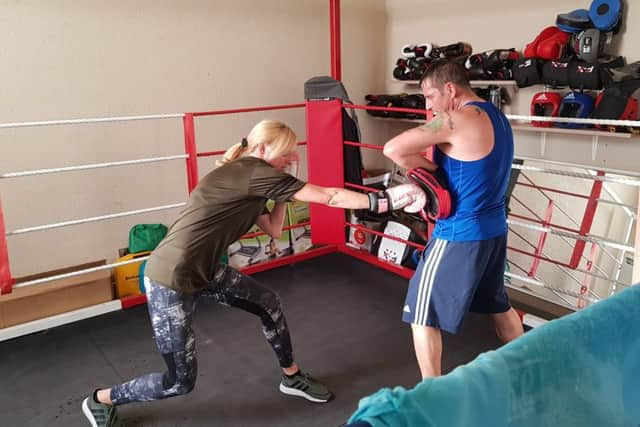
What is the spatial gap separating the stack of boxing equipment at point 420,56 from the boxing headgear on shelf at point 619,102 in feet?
3.76

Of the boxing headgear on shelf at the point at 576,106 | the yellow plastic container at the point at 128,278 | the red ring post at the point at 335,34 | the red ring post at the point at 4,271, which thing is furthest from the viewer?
the red ring post at the point at 335,34

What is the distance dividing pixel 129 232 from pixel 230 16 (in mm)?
1725

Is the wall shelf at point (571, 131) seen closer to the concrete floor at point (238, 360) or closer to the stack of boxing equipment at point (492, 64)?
the stack of boxing equipment at point (492, 64)

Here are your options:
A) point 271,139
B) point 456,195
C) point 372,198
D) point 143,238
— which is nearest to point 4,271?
point 143,238

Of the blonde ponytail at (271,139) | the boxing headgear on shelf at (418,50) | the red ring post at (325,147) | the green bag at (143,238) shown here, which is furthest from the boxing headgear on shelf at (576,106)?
the green bag at (143,238)

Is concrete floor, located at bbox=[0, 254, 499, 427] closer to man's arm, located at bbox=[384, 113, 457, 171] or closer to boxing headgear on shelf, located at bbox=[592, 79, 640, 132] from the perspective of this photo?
man's arm, located at bbox=[384, 113, 457, 171]

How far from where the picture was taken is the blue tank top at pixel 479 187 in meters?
2.05

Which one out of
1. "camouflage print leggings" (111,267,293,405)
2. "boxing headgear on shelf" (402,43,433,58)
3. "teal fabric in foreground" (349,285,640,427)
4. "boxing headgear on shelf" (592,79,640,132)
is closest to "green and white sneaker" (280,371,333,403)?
"camouflage print leggings" (111,267,293,405)

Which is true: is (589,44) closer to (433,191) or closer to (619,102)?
(619,102)

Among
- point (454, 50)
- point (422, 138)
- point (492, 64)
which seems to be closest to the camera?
point (422, 138)

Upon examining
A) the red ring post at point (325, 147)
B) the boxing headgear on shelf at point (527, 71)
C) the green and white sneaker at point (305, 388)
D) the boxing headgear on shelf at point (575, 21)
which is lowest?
the green and white sneaker at point (305, 388)

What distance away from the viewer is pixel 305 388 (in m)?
2.54

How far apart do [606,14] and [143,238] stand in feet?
10.6

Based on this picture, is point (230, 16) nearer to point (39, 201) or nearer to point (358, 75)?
point (358, 75)
